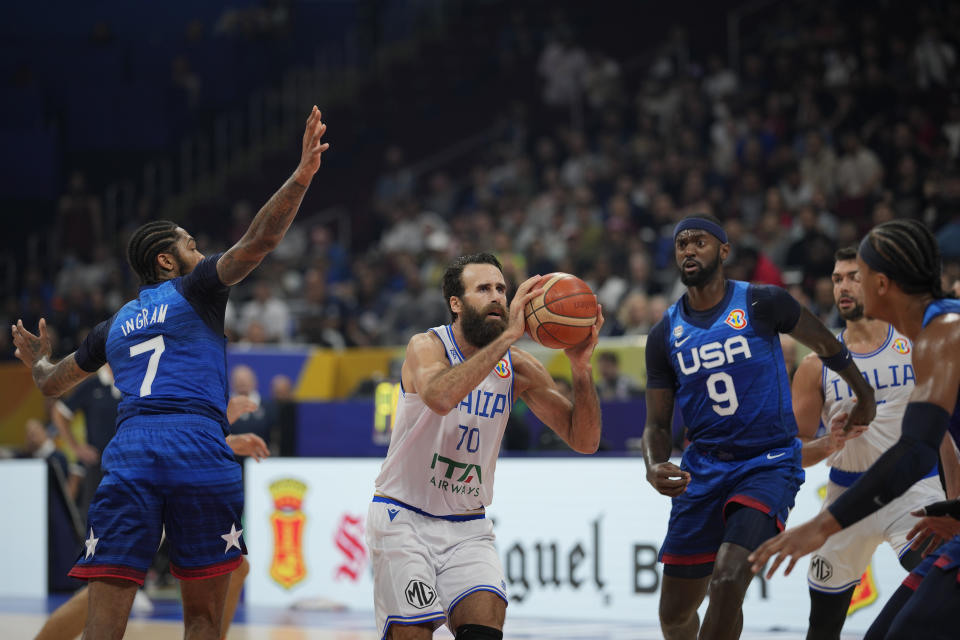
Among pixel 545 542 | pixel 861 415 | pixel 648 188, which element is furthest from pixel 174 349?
pixel 648 188

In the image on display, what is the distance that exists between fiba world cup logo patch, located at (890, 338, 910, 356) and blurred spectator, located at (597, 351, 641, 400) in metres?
5.17

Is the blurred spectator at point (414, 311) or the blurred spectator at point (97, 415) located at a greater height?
the blurred spectator at point (414, 311)

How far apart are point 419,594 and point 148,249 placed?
2.12 m

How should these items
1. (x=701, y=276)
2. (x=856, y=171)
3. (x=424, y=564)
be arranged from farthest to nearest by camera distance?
(x=856, y=171) → (x=701, y=276) → (x=424, y=564)

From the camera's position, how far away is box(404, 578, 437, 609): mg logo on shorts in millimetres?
5273

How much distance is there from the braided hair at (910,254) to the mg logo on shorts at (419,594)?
2.38 m

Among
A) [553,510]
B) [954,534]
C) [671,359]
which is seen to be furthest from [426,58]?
[954,534]

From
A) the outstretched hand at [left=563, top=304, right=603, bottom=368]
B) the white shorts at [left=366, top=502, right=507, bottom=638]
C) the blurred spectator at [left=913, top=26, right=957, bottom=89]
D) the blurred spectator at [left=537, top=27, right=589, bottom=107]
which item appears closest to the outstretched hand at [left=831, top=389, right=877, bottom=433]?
the outstretched hand at [left=563, top=304, right=603, bottom=368]

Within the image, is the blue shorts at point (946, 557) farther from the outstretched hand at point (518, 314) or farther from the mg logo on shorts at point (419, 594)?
the mg logo on shorts at point (419, 594)

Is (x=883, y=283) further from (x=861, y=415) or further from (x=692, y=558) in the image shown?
(x=692, y=558)

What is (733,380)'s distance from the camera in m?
6.12

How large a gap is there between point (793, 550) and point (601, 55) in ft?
60.1

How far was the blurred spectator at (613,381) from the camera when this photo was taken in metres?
12.1

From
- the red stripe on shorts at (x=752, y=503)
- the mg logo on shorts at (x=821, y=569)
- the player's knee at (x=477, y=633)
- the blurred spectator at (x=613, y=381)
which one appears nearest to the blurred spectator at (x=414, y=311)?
the blurred spectator at (x=613, y=381)
